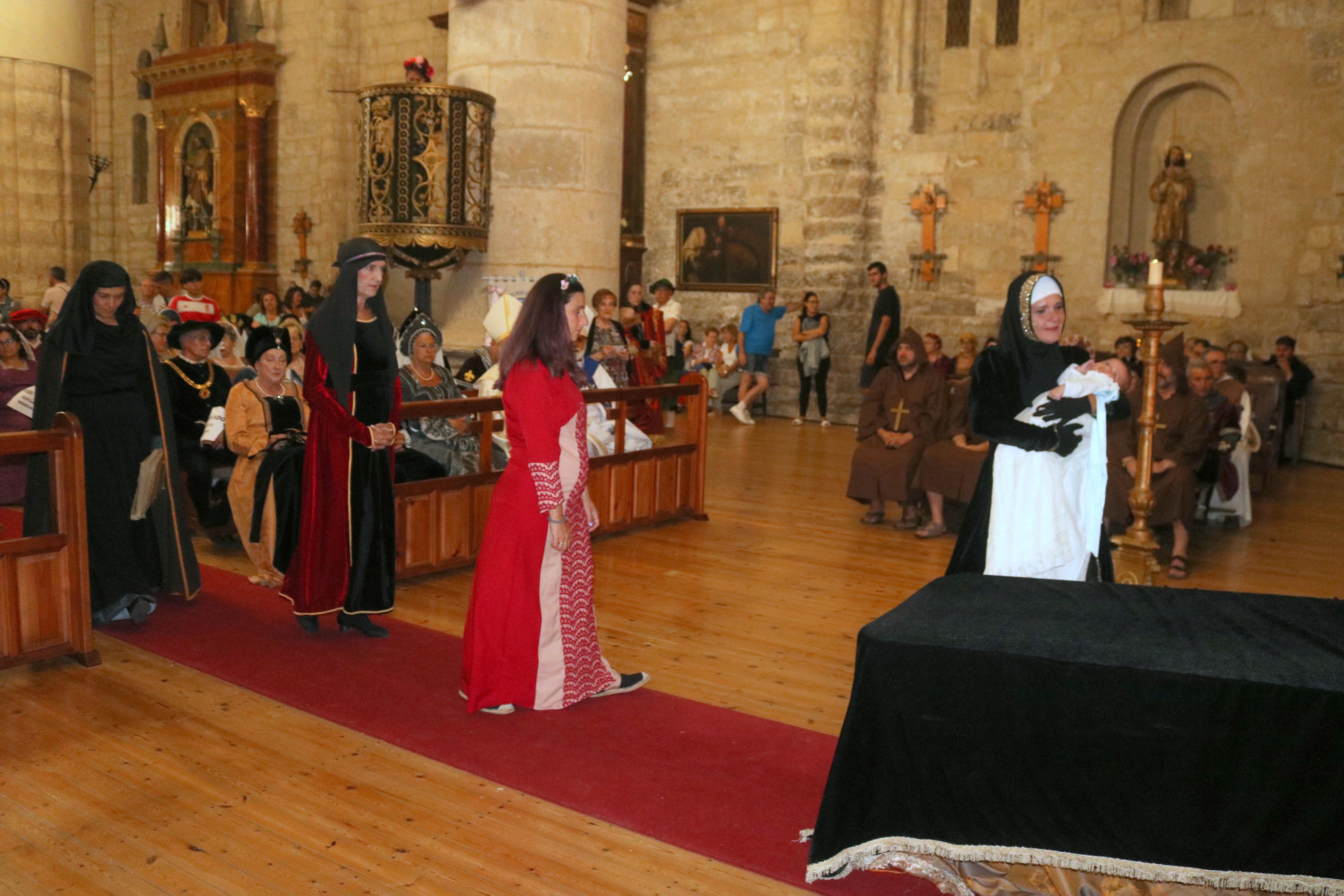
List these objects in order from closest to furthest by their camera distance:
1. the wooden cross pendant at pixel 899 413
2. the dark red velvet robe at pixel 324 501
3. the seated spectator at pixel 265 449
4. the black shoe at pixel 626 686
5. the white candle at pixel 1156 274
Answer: the black shoe at pixel 626 686 < the dark red velvet robe at pixel 324 501 < the white candle at pixel 1156 274 < the seated spectator at pixel 265 449 < the wooden cross pendant at pixel 899 413

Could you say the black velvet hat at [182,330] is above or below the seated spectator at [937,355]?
above

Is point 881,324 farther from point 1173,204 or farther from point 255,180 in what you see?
point 255,180

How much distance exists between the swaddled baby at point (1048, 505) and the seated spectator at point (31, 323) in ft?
26.2

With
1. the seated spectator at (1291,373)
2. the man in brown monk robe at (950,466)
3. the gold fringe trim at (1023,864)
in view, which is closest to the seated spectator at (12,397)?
the man in brown monk robe at (950,466)

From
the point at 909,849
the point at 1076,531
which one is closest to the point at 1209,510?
the point at 1076,531

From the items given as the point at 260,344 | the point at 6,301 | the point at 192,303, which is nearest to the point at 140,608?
the point at 260,344

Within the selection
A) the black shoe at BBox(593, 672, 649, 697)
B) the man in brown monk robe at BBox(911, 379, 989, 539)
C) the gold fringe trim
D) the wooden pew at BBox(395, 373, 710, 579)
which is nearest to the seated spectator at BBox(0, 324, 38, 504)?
the wooden pew at BBox(395, 373, 710, 579)

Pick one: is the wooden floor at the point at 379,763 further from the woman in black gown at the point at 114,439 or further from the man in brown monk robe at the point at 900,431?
the man in brown monk robe at the point at 900,431

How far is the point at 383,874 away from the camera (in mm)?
2938

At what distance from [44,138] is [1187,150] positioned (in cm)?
1078

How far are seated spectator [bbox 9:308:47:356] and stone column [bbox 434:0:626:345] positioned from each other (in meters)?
3.59

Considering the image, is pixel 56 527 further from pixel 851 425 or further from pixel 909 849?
pixel 851 425

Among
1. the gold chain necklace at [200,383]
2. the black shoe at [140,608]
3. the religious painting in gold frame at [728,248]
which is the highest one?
the religious painting in gold frame at [728,248]

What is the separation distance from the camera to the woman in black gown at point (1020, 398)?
3.76 m
